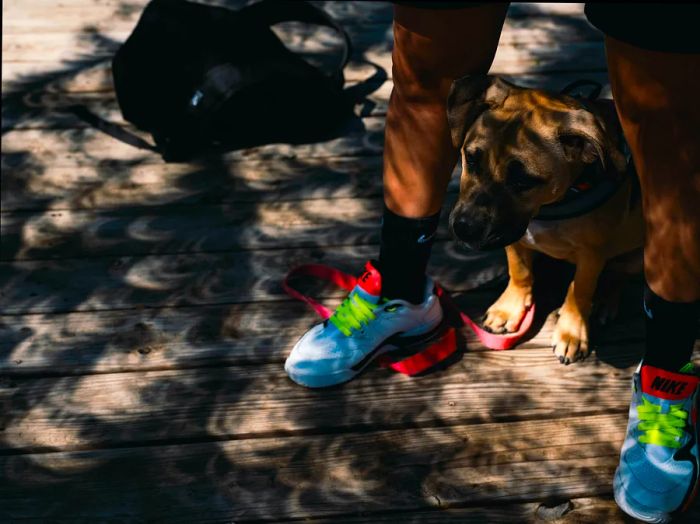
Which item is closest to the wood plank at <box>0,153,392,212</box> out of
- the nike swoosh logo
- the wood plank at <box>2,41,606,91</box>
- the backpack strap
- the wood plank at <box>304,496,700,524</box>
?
the backpack strap

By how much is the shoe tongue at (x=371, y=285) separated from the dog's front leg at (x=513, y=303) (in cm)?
41

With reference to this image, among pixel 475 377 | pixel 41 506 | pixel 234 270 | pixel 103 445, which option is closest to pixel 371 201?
pixel 234 270

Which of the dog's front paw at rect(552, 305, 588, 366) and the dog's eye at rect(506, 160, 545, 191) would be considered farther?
the dog's front paw at rect(552, 305, 588, 366)

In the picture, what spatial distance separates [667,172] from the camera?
2.13m

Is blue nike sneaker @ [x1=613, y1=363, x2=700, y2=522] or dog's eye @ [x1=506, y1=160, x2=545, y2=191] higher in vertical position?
dog's eye @ [x1=506, y1=160, x2=545, y2=191]

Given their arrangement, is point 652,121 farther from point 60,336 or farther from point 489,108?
point 60,336

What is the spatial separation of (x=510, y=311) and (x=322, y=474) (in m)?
0.86

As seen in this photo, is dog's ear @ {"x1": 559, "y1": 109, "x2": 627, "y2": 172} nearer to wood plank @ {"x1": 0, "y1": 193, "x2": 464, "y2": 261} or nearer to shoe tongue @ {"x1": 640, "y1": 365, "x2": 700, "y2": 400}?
shoe tongue @ {"x1": 640, "y1": 365, "x2": 700, "y2": 400}

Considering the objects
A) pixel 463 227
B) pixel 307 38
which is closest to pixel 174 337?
pixel 463 227

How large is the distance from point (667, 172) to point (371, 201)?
1.58 metres

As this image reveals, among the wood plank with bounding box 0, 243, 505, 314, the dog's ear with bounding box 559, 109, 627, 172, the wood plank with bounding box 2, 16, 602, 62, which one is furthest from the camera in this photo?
the wood plank with bounding box 2, 16, 602, 62

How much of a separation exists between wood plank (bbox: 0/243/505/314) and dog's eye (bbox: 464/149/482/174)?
0.81m

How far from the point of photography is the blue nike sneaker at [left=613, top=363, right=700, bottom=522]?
239 centimetres

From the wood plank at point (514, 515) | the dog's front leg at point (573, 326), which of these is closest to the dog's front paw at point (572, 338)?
the dog's front leg at point (573, 326)
